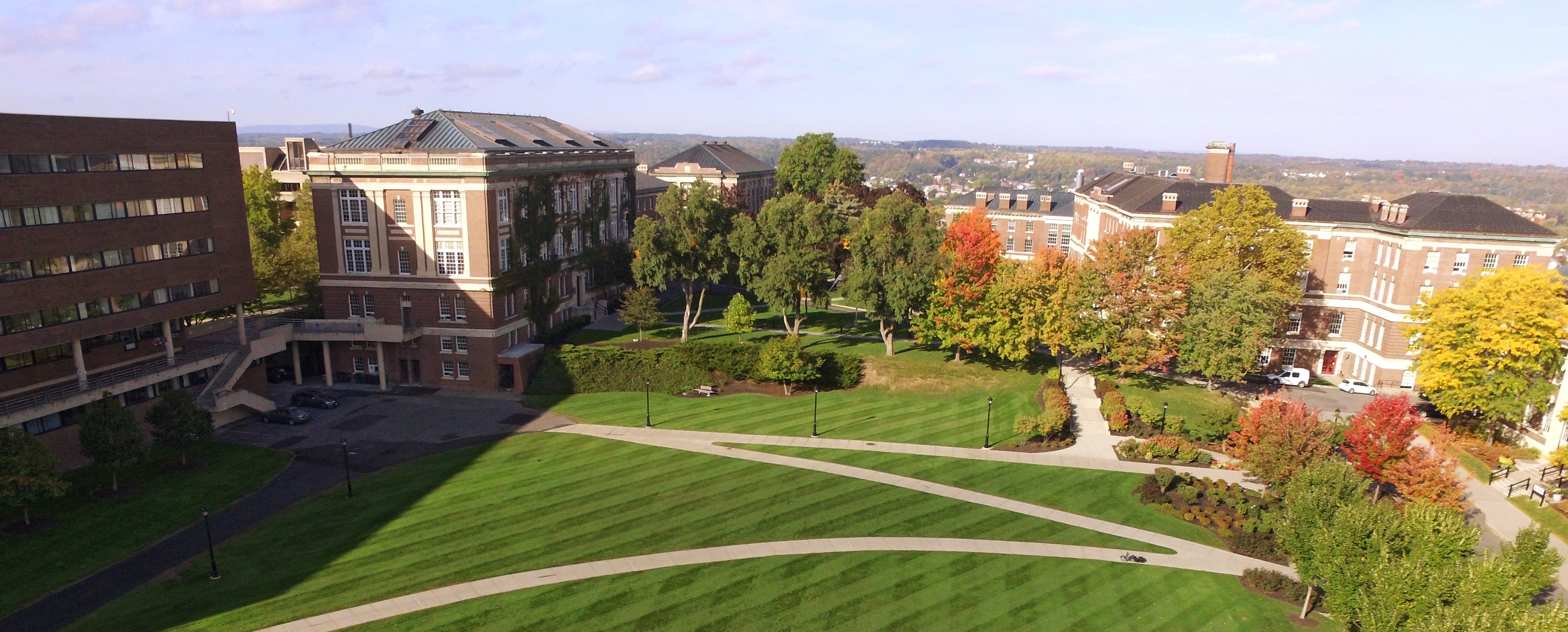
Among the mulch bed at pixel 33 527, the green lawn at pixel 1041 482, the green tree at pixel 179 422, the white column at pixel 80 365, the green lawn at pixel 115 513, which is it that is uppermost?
the white column at pixel 80 365

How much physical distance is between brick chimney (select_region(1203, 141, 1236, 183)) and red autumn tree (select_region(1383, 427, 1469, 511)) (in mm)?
51949

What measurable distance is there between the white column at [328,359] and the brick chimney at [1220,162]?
83.5 meters

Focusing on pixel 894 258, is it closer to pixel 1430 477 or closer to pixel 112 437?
pixel 1430 477

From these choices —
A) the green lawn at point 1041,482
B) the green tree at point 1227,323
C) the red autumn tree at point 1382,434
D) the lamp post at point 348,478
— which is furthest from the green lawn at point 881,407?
the red autumn tree at point 1382,434

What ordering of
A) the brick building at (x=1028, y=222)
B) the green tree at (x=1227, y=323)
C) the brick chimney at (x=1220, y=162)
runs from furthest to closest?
the brick building at (x=1028, y=222) < the brick chimney at (x=1220, y=162) < the green tree at (x=1227, y=323)

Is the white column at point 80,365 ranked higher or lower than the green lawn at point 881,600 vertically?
higher

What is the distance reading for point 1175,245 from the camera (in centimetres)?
6594

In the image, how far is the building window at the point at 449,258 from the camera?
61656 millimetres

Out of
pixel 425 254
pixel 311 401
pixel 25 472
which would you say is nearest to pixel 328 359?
pixel 311 401

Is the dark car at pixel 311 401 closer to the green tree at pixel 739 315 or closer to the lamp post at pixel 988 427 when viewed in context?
the green tree at pixel 739 315

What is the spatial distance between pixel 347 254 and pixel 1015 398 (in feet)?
166

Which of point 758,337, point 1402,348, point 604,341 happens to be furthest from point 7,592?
point 1402,348

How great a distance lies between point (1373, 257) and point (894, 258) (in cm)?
3928

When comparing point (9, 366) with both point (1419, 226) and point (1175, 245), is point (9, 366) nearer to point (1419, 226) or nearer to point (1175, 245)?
point (1175, 245)
